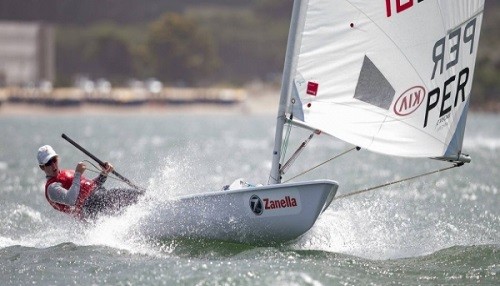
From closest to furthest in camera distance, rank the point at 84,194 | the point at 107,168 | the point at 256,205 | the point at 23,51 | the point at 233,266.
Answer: the point at 233,266, the point at 256,205, the point at 107,168, the point at 84,194, the point at 23,51

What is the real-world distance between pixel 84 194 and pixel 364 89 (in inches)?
129

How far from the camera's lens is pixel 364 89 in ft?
45.4

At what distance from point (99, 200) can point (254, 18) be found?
422ft

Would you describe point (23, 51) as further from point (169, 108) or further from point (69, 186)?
point (69, 186)

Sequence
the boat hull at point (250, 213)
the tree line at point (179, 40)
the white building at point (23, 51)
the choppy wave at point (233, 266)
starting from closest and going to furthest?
1. the choppy wave at point (233, 266)
2. the boat hull at point (250, 213)
3. the white building at point (23, 51)
4. the tree line at point (179, 40)

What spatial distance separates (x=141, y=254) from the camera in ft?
46.1

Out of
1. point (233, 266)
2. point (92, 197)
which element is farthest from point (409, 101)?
point (92, 197)

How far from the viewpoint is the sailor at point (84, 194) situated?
47.2 feet

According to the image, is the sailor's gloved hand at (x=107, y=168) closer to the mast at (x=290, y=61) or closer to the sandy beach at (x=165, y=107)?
the mast at (x=290, y=61)

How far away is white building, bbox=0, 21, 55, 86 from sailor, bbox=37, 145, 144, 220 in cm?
9099

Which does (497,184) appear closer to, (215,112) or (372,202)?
(372,202)

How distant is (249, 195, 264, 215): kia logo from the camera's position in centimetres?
1370

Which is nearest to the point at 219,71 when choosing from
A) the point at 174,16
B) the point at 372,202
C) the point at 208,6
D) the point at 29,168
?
the point at 174,16

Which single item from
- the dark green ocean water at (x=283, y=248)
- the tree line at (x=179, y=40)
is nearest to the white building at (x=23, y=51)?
the tree line at (x=179, y=40)
